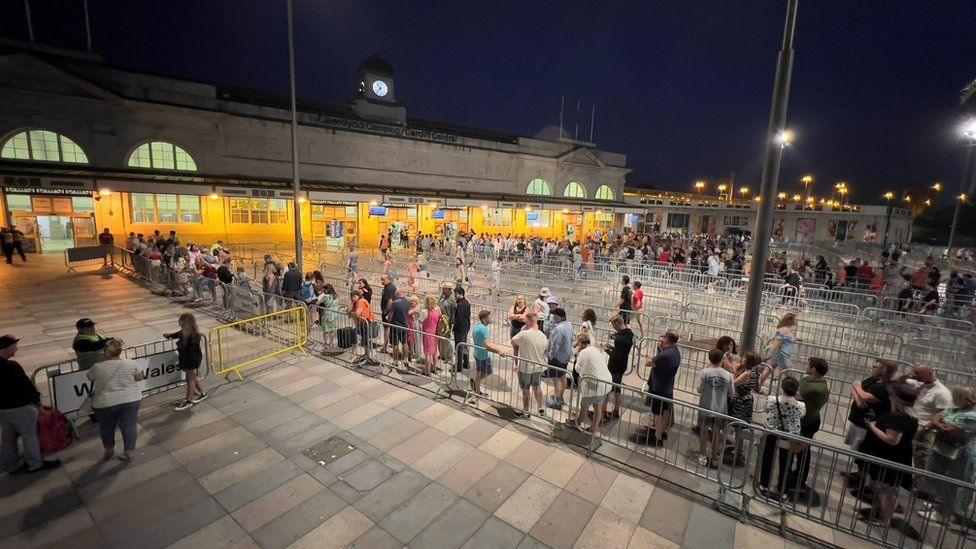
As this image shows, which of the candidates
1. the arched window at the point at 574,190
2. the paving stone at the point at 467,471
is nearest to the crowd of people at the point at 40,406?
the paving stone at the point at 467,471

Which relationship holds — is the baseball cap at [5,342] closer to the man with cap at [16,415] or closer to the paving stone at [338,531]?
the man with cap at [16,415]

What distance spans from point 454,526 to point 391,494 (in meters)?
0.97

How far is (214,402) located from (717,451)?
837 cm

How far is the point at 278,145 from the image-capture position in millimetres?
32781

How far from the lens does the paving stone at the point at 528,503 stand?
4.77 m

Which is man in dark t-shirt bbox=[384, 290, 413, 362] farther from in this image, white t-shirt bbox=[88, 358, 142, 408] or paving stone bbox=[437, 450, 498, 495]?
white t-shirt bbox=[88, 358, 142, 408]

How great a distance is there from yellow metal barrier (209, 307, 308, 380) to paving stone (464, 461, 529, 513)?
5.95 metres

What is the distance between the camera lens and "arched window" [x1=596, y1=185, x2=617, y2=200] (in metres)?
55.1

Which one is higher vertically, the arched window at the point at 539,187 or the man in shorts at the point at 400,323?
the arched window at the point at 539,187

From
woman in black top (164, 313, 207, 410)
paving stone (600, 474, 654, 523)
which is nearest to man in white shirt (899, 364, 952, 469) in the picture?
paving stone (600, 474, 654, 523)

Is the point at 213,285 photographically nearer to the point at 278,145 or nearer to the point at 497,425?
the point at 497,425

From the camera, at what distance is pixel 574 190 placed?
5306 cm

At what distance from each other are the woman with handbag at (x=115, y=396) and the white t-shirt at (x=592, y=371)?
20.0 feet

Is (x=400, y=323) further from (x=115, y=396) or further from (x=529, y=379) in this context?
(x=115, y=396)
